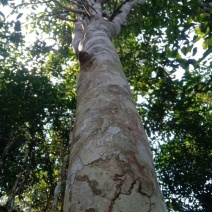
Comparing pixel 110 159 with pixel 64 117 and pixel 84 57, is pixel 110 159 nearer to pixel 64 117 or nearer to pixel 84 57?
pixel 84 57

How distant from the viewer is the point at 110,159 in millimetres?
861

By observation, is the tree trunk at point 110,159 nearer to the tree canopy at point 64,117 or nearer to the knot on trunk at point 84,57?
the knot on trunk at point 84,57

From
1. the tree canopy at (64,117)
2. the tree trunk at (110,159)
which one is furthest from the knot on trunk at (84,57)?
the tree canopy at (64,117)

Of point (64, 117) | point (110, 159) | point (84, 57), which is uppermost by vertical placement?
point (64, 117)

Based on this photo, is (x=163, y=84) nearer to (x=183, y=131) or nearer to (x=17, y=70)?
(x=183, y=131)

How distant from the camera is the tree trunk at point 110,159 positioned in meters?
0.75

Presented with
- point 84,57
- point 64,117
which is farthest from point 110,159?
point 64,117

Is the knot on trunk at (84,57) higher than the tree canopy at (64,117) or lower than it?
lower

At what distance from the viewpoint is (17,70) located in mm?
7691

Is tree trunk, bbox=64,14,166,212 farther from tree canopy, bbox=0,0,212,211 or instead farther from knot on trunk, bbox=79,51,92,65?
tree canopy, bbox=0,0,212,211

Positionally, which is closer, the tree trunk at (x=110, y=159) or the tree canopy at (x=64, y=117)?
the tree trunk at (x=110, y=159)

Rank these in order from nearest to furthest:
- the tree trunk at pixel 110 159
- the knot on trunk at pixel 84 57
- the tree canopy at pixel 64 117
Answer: the tree trunk at pixel 110 159 → the knot on trunk at pixel 84 57 → the tree canopy at pixel 64 117

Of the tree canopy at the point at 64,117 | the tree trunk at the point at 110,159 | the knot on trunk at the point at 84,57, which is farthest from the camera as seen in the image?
the tree canopy at the point at 64,117

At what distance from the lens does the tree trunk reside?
0.75m
